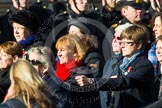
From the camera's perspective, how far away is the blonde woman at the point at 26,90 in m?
4.36

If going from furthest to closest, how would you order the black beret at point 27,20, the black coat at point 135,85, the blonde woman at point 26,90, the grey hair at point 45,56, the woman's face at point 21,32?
the black beret at point 27,20, the woman's face at point 21,32, the grey hair at point 45,56, the black coat at point 135,85, the blonde woman at point 26,90

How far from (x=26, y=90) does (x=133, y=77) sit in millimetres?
1350

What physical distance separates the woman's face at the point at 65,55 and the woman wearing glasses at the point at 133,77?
17.6 inches

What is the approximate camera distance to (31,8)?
8938 millimetres

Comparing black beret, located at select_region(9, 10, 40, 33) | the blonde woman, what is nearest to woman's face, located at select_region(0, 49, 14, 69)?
black beret, located at select_region(9, 10, 40, 33)

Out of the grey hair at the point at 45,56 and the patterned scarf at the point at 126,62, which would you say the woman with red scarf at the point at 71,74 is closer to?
the grey hair at the point at 45,56

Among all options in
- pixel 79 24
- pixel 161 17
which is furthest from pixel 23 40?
pixel 161 17

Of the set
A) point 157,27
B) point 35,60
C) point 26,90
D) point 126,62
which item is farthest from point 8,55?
point 157,27

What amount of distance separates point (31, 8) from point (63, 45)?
3215mm

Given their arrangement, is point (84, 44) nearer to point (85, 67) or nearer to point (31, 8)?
point (85, 67)

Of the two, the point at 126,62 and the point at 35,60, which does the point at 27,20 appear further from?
the point at 126,62

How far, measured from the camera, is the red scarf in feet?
18.5

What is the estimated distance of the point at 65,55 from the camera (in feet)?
19.0

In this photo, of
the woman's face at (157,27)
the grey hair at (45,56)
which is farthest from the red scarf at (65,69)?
the woman's face at (157,27)
